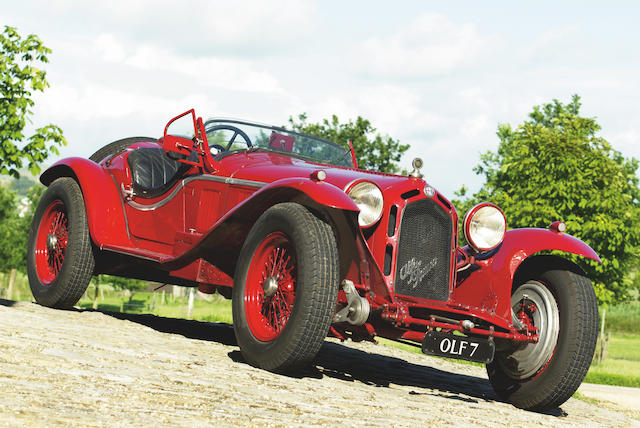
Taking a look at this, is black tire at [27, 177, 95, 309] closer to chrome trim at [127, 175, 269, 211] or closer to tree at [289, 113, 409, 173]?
chrome trim at [127, 175, 269, 211]

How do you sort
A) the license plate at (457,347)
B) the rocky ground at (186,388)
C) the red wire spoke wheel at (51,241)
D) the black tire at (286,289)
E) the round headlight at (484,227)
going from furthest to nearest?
the red wire spoke wheel at (51,241)
the round headlight at (484,227)
the license plate at (457,347)
the black tire at (286,289)
the rocky ground at (186,388)

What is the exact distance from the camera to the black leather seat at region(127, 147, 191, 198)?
7.01 meters

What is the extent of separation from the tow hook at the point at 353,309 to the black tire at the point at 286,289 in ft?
0.54

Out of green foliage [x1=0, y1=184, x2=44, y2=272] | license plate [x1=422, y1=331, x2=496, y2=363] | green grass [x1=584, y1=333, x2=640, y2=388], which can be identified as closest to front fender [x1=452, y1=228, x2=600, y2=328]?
license plate [x1=422, y1=331, x2=496, y2=363]

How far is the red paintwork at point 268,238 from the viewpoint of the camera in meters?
4.80

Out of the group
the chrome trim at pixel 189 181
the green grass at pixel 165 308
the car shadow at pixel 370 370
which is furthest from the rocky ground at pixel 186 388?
the green grass at pixel 165 308

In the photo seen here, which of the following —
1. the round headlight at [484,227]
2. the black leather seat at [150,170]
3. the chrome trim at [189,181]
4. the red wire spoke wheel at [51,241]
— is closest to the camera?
the round headlight at [484,227]

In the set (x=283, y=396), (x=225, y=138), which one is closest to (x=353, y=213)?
(x=283, y=396)

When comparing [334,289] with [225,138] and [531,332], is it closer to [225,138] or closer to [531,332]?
[531,332]

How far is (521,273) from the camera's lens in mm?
5613

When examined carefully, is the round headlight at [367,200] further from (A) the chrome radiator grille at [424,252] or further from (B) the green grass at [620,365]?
(B) the green grass at [620,365]

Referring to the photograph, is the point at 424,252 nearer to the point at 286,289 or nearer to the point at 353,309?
the point at 353,309

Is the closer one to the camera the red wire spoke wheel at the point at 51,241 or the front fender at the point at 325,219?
the front fender at the point at 325,219

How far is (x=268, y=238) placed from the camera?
4914 millimetres
